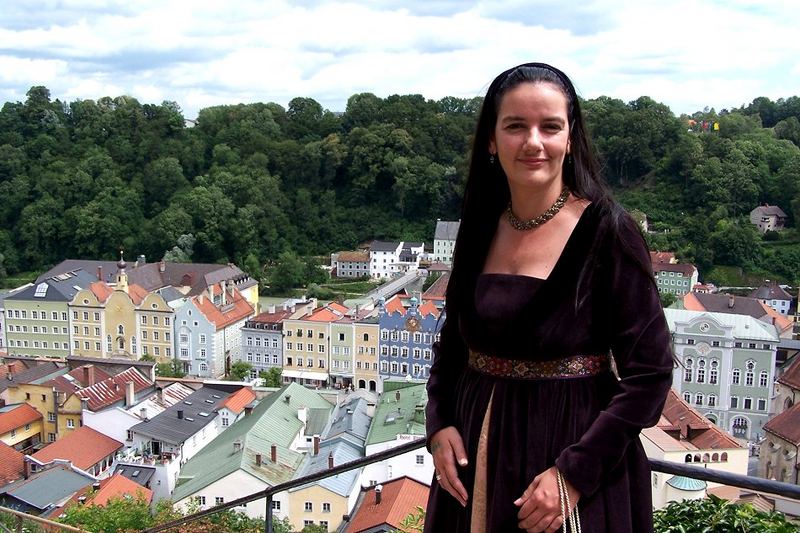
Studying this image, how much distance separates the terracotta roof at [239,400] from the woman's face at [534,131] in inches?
532

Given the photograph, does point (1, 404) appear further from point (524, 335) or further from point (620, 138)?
point (620, 138)

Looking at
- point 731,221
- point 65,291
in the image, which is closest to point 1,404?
point 65,291

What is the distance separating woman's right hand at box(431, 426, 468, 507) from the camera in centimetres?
138

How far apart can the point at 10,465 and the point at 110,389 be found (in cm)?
300

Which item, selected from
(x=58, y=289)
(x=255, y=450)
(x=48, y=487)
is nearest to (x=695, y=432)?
(x=255, y=450)

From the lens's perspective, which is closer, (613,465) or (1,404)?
(613,465)

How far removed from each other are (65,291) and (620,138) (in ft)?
83.9

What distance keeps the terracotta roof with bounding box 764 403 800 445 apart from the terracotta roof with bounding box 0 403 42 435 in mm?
13448

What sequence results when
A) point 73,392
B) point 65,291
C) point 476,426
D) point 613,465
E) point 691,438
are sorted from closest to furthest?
point 613,465
point 476,426
point 691,438
point 73,392
point 65,291

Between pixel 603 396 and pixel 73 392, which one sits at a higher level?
pixel 603 396

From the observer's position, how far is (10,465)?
11445mm

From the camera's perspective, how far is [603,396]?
125 cm

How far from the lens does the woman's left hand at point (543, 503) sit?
1199mm

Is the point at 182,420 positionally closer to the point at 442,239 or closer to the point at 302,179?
the point at 442,239
